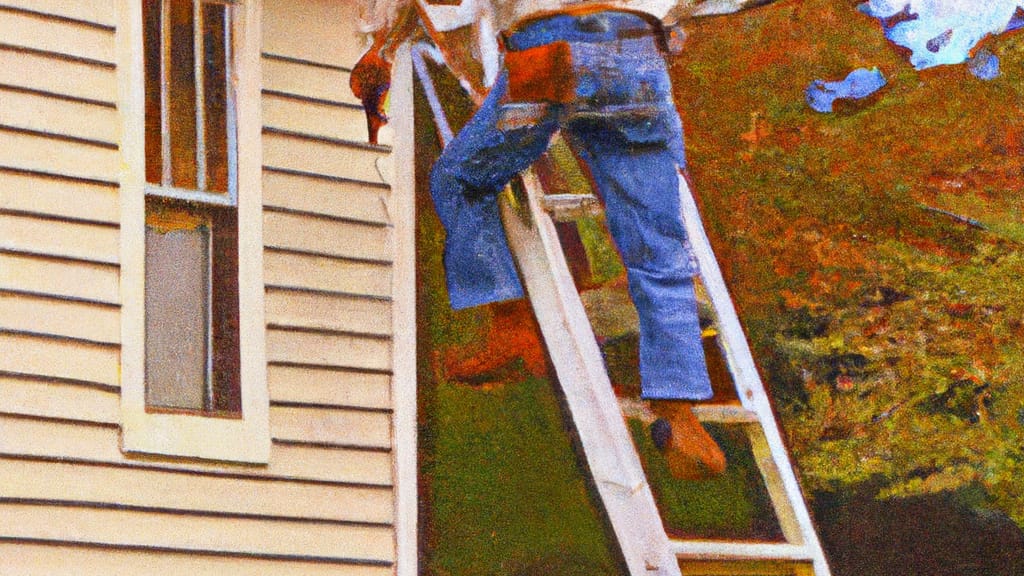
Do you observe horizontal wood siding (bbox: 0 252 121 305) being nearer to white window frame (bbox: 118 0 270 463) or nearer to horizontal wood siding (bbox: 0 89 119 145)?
white window frame (bbox: 118 0 270 463)

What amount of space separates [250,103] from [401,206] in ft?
1.44

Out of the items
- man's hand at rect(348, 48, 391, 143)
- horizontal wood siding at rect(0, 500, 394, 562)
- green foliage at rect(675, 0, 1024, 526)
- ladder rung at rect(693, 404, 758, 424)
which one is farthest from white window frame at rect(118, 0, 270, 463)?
green foliage at rect(675, 0, 1024, 526)

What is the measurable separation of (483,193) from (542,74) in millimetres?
326

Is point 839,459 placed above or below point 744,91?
below

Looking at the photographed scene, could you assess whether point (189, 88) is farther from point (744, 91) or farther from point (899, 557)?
point (899, 557)

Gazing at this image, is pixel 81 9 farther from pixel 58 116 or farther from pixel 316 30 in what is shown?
pixel 316 30

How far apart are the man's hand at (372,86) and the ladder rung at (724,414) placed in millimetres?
1031

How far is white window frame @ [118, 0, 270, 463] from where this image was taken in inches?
140

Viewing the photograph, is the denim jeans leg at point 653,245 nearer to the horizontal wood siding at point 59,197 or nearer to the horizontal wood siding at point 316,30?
the horizontal wood siding at point 316,30

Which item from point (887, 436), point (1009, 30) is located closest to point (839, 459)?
point (887, 436)

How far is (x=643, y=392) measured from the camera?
3.73m

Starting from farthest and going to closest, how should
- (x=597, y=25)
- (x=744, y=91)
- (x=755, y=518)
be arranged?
(x=744, y=91)
(x=755, y=518)
(x=597, y=25)

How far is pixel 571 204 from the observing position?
153 inches

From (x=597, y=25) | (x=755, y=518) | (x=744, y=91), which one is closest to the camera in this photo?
(x=597, y=25)
